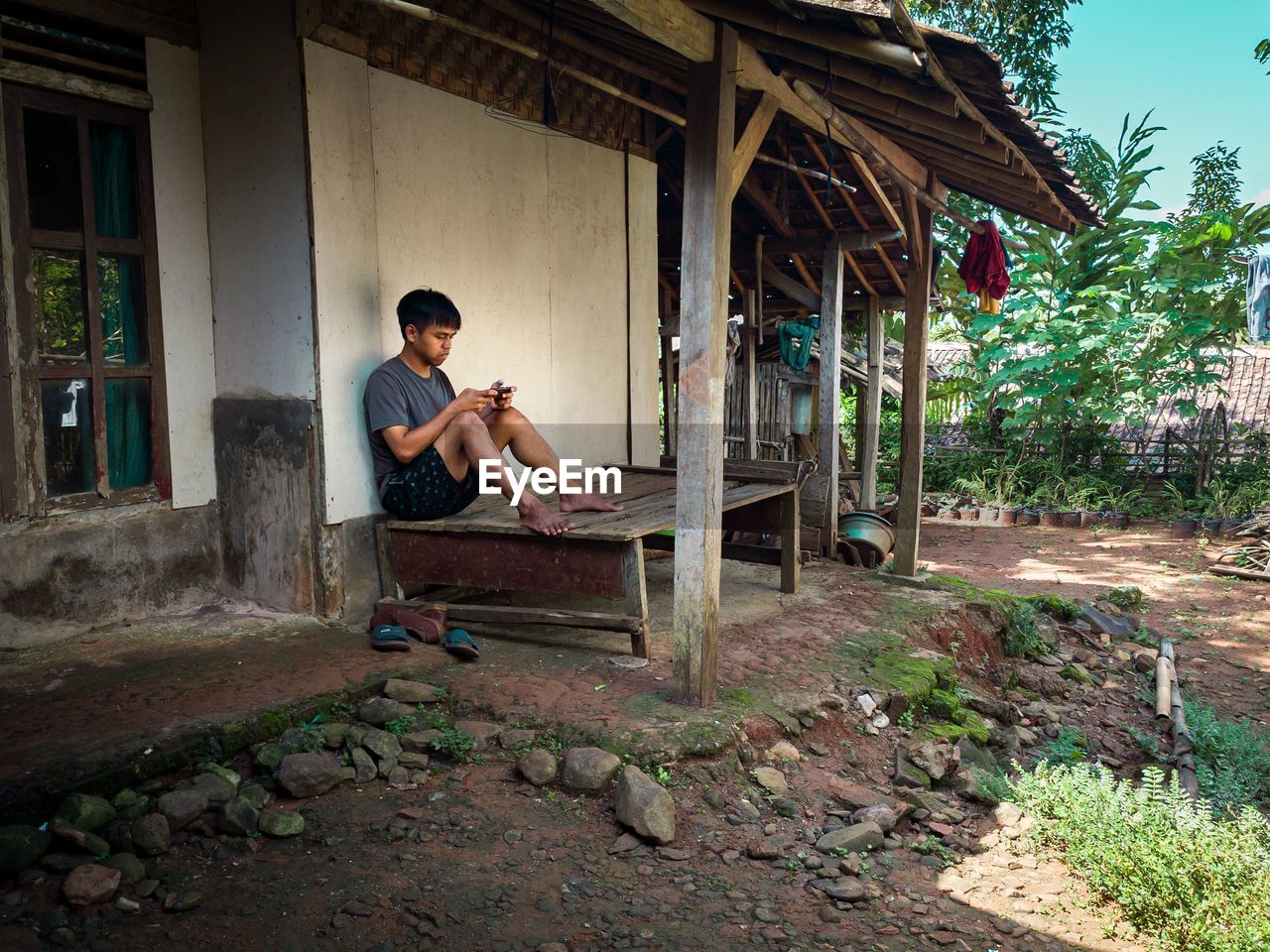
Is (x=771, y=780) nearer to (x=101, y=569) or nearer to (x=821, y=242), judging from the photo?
(x=101, y=569)

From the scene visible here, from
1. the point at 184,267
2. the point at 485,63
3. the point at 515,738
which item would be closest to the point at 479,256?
the point at 485,63

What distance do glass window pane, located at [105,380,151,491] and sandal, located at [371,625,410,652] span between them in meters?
1.43

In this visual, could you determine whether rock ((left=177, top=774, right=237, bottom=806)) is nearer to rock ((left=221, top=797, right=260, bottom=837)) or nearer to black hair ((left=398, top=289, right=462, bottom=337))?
rock ((left=221, top=797, right=260, bottom=837))

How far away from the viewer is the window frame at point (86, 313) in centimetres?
389

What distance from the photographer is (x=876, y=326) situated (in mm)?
9711

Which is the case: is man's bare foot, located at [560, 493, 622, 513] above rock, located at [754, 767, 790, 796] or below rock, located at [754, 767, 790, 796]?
above

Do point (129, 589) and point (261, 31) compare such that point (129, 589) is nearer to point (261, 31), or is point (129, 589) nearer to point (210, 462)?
point (210, 462)

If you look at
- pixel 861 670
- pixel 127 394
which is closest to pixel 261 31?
pixel 127 394

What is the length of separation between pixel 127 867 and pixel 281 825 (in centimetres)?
42

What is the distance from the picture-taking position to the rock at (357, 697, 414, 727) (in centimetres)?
346

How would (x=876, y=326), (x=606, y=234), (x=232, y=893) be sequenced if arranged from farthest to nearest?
(x=876, y=326) → (x=606, y=234) → (x=232, y=893)

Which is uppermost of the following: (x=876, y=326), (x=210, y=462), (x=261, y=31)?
(x=261, y=31)

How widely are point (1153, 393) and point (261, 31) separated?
11.4 m

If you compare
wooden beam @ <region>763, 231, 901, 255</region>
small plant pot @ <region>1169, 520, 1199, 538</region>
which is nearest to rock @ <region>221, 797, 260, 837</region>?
wooden beam @ <region>763, 231, 901, 255</region>
